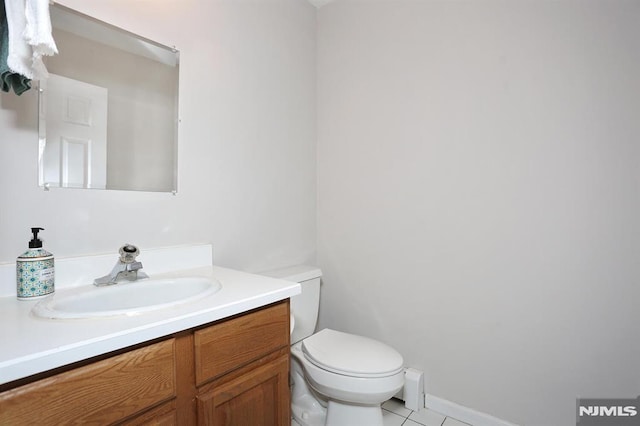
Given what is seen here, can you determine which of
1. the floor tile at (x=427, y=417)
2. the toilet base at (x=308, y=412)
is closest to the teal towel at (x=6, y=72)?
the toilet base at (x=308, y=412)

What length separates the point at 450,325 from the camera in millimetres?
1668

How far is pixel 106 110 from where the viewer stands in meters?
1.20

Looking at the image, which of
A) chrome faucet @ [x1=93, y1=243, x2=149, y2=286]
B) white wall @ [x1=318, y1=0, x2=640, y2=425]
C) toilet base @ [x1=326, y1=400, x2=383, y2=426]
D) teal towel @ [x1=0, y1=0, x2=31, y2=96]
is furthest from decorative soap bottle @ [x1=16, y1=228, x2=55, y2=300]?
white wall @ [x1=318, y1=0, x2=640, y2=425]

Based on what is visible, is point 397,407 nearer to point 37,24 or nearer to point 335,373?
point 335,373

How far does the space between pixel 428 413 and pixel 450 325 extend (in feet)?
1.57

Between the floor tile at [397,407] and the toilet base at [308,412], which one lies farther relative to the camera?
the floor tile at [397,407]

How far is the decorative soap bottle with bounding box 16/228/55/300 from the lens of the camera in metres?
0.92

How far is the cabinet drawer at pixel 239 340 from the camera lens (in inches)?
33.5

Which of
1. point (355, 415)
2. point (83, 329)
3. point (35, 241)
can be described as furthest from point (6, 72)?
point (355, 415)

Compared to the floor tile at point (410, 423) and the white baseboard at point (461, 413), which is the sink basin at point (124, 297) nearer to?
the floor tile at point (410, 423)

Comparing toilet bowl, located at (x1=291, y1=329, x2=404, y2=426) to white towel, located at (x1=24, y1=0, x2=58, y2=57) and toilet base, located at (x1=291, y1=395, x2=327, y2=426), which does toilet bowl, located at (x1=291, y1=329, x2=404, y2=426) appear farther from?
white towel, located at (x1=24, y1=0, x2=58, y2=57)

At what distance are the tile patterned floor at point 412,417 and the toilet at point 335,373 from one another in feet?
0.96

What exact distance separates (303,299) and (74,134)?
3.97 feet

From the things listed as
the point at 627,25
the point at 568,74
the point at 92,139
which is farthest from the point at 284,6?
the point at 627,25
